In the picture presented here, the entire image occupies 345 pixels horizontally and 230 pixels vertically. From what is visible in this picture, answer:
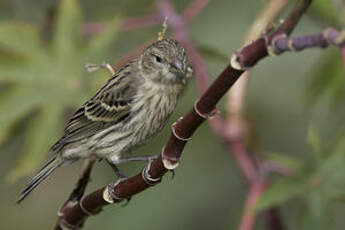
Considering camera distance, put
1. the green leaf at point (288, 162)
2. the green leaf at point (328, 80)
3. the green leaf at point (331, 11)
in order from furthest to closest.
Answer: the green leaf at point (328, 80) < the green leaf at point (288, 162) < the green leaf at point (331, 11)

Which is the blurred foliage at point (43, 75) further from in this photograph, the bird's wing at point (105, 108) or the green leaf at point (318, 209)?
the green leaf at point (318, 209)

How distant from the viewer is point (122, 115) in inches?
160

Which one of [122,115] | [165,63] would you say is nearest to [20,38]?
[122,115]

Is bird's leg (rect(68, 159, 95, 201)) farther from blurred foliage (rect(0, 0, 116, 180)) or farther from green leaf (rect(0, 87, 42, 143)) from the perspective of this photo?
green leaf (rect(0, 87, 42, 143))

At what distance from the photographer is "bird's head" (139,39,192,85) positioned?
3.35 meters

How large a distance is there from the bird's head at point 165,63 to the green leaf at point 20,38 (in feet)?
3.28

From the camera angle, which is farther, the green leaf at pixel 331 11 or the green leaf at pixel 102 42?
the green leaf at pixel 102 42

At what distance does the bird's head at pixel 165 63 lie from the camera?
3.35 meters

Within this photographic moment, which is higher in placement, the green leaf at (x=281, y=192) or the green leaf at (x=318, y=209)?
the green leaf at (x=281, y=192)

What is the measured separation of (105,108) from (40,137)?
2.21 feet

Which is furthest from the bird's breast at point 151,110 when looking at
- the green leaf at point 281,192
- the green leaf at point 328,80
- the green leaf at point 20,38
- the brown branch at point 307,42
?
the brown branch at point 307,42

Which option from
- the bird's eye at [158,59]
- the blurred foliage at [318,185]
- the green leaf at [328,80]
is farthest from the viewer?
the green leaf at [328,80]

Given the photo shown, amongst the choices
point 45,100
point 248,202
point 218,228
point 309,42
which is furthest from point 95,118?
point 218,228

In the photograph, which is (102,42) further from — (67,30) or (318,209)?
(318,209)
